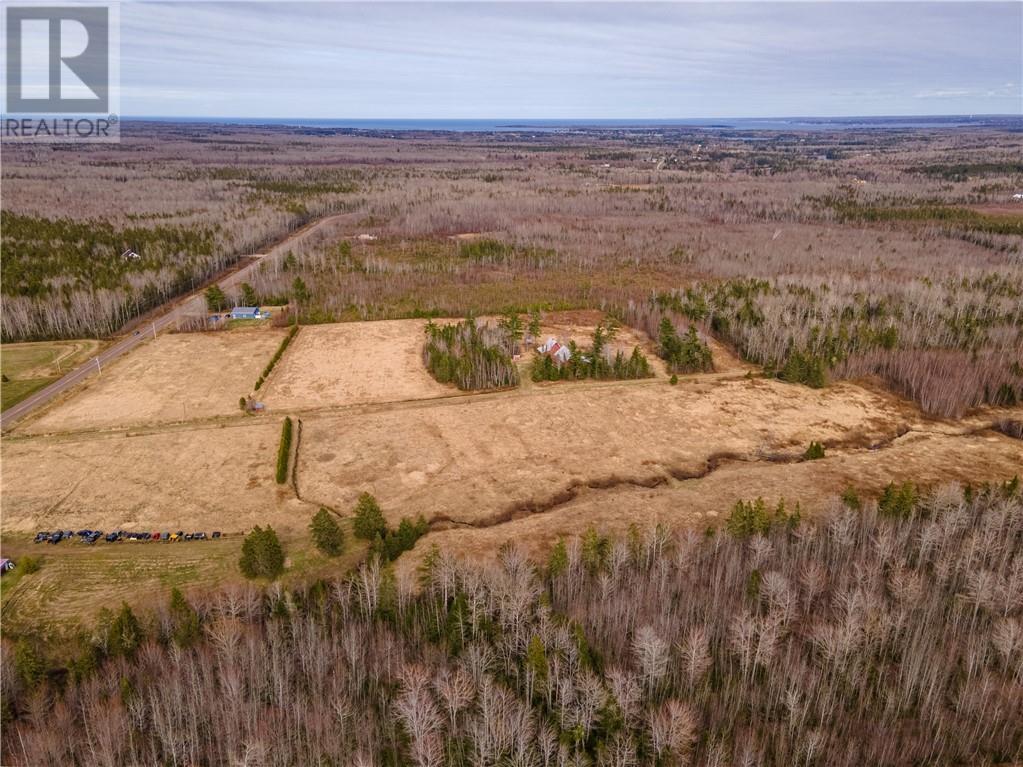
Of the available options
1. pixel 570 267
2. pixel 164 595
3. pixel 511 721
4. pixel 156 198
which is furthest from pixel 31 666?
pixel 156 198

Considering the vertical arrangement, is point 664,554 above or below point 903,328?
below

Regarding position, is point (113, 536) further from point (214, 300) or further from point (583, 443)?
point (214, 300)

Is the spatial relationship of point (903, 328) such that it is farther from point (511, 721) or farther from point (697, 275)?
point (511, 721)

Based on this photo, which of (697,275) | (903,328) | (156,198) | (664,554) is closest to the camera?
(664,554)

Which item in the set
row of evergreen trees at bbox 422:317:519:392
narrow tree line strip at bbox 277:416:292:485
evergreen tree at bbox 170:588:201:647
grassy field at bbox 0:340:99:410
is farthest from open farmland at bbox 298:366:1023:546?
grassy field at bbox 0:340:99:410

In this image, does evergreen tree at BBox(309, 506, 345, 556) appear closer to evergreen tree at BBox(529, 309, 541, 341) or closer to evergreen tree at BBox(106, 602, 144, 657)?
evergreen tree at BBox(106, 602, 144, 657)
